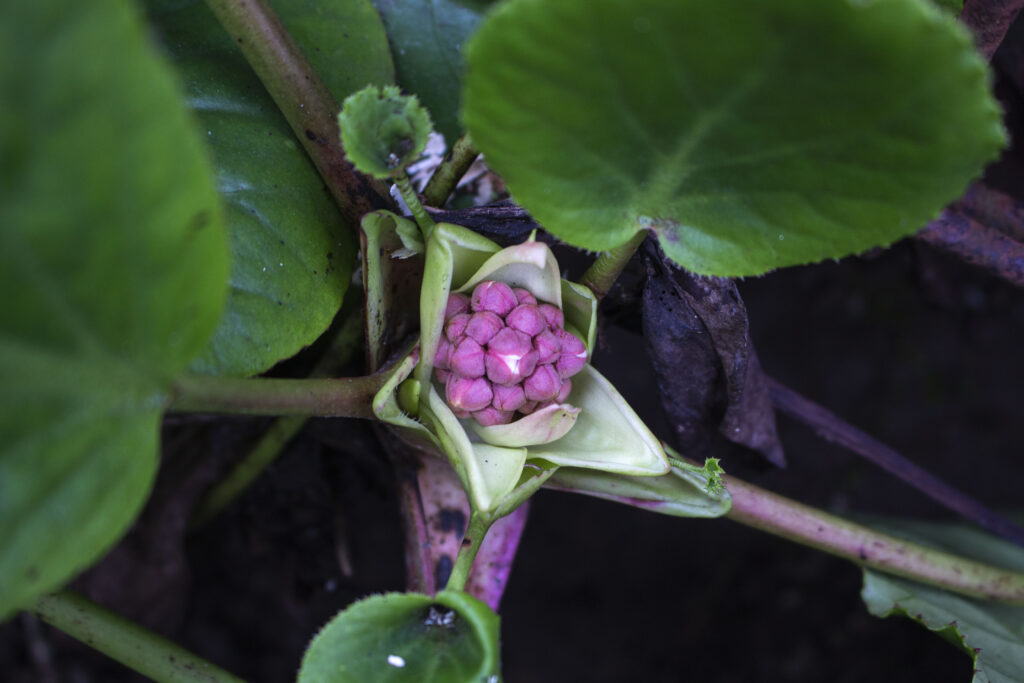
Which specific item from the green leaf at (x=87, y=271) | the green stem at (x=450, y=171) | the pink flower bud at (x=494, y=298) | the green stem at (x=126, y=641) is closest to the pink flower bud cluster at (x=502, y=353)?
the pink flower bud at (x=494, y=298)

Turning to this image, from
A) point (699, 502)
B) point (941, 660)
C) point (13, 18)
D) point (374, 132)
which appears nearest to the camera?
point (13, 18)

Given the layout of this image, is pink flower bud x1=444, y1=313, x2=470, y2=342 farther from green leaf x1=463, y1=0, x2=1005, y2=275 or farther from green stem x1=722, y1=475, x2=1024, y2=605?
green stem x1=722, y1=475, x2=1024, y2=605

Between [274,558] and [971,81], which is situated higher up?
[971,81]

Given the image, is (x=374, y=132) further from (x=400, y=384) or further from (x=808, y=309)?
(x=808, y=309)

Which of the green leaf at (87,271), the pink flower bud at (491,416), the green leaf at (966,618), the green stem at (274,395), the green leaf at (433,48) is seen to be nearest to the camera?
the green leaf at (87,271)

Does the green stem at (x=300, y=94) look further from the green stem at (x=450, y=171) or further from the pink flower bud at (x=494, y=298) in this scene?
the pink flower bud at (x=494, y=298)

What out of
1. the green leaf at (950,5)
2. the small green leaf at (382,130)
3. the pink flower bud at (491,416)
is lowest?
the pink flower bud at (491,416)

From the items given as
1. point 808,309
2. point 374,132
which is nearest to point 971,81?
point 374,132
